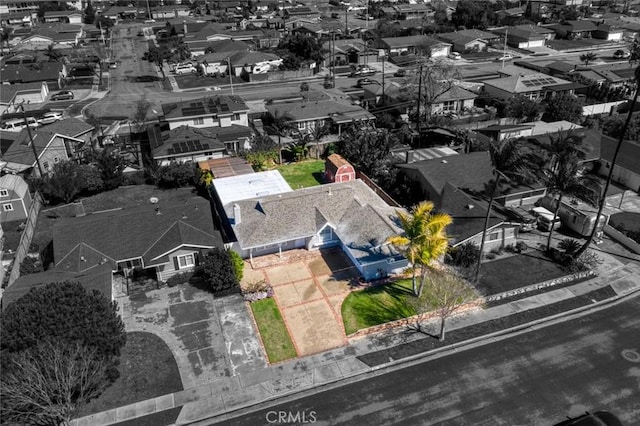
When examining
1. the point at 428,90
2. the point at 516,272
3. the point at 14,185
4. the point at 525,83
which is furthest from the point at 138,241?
the point at 525,83

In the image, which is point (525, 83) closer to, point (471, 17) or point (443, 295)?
point (443, 295)

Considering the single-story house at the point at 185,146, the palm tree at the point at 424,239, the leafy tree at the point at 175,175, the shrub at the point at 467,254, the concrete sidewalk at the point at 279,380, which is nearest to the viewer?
the concrete sidewalk at the point at 279,380

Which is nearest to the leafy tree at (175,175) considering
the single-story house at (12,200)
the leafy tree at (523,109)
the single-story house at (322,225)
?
the single-story house at (322,225)

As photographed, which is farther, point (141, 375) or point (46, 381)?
point (141, 375)

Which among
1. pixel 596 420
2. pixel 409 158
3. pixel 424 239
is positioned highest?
pixel 424 239

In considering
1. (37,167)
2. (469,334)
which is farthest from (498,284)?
(37,167)

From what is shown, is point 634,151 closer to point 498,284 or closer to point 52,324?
point 498,284

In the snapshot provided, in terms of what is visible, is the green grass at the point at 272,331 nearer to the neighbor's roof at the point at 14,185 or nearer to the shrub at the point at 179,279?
the shrub at the point at 179,279
